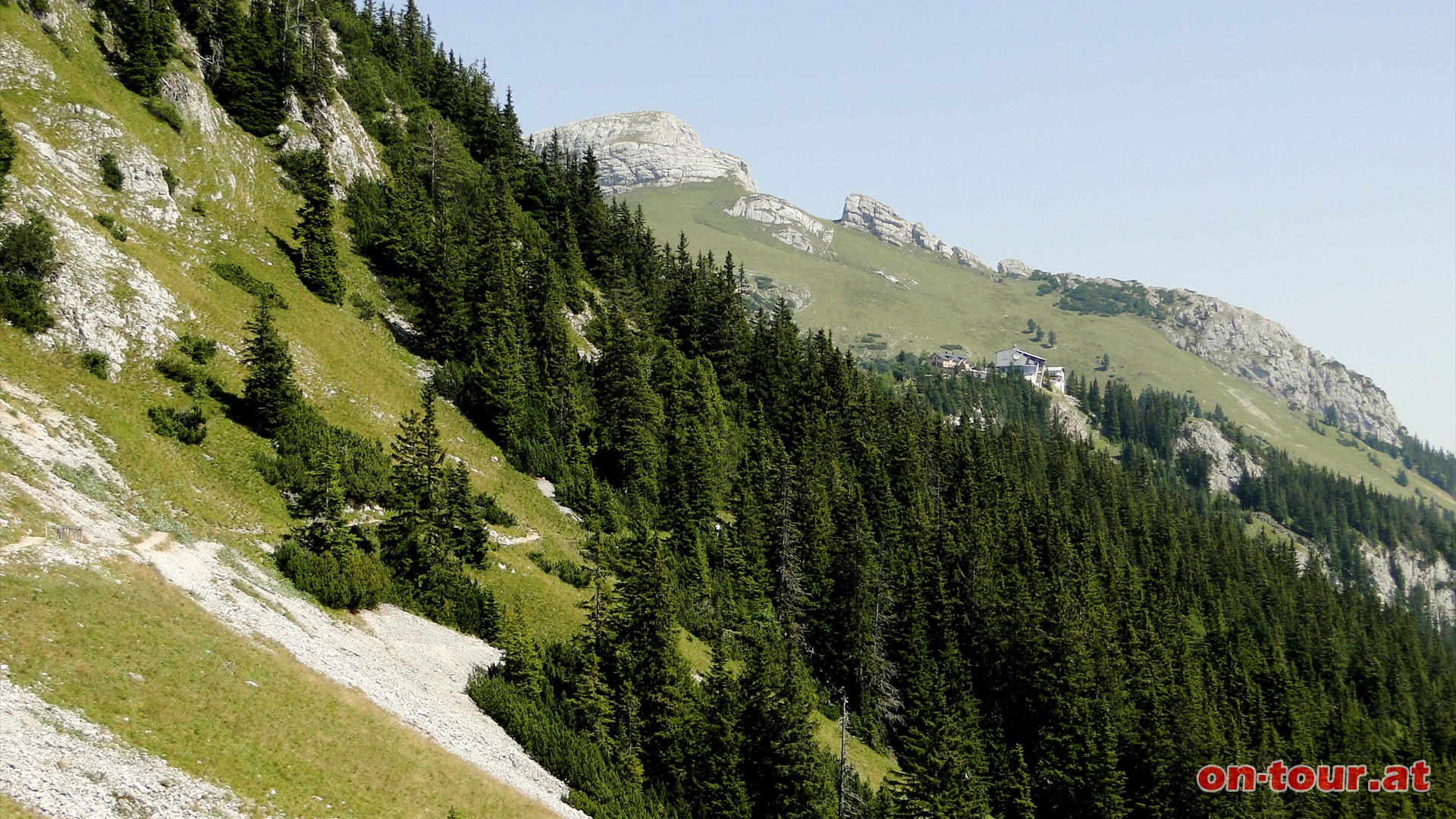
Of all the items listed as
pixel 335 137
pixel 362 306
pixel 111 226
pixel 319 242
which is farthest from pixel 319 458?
pixel 335 137

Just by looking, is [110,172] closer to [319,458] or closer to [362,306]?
[362,306]

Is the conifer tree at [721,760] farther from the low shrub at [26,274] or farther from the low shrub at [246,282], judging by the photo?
the low shrub at [246,282]

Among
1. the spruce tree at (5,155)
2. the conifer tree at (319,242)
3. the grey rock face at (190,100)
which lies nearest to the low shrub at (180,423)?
the spruce tree at (5,155)

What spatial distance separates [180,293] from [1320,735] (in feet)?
442

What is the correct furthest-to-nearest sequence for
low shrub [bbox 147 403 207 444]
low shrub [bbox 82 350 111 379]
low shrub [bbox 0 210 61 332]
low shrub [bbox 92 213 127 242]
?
low shrub [bbox 92 213 127 242], low shrub [bbox 147 403 207 444], low shrub [bbox 82 350 111 379], low shrub [bbox 0 210 61 332]

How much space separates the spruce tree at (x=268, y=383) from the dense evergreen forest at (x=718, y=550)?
0.17 m

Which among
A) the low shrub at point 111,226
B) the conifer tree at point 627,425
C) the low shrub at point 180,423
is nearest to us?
the low shrub at point 180,423

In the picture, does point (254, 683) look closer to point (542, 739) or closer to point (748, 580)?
point (542, 739)

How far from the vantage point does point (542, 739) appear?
3922cm

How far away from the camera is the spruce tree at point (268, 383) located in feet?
158

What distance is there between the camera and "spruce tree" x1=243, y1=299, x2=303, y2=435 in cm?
4825

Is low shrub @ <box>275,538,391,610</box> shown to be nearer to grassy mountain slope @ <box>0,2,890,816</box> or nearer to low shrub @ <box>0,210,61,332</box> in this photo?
grassy mountain slope @ <box>0,2,890,816</box>

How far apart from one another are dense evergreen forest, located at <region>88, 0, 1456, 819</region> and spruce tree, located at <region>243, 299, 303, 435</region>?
0.55 feet

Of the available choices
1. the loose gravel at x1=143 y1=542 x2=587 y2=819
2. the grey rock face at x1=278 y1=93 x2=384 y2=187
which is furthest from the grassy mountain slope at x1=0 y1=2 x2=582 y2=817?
the grey rock face at x1=278 y1=93 x2=384 y2=187
